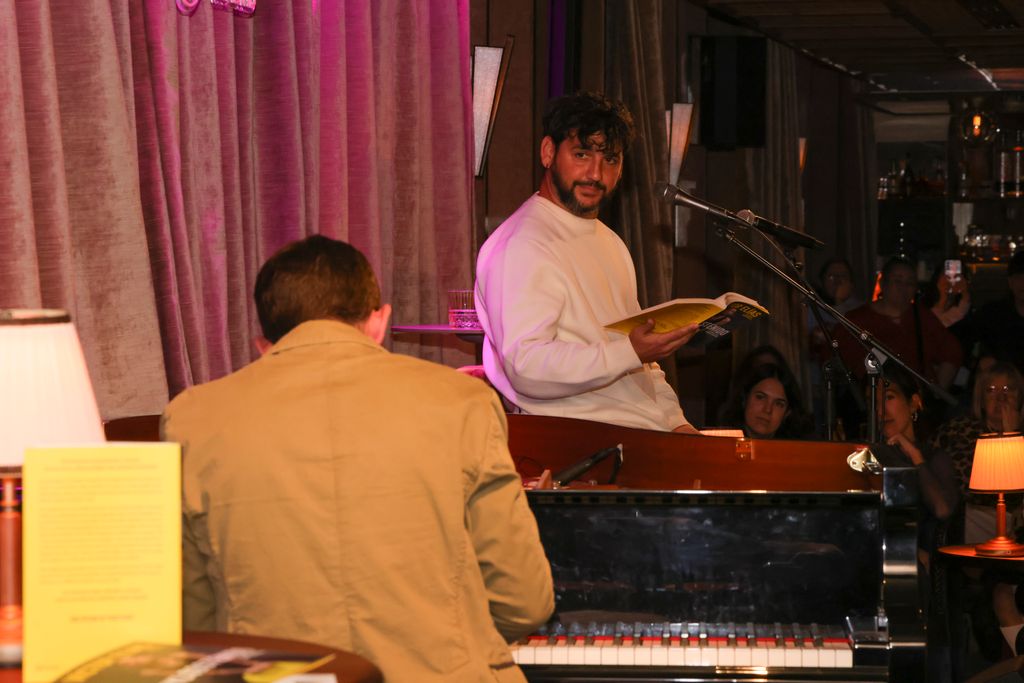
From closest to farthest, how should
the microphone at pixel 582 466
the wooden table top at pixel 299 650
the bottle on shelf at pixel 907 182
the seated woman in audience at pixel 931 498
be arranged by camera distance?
the wooden table top at pixel 299 650 → the microphone at pixel 582 466 → the seated woman in audience at pixel 931 498 → the bottle on shelf at pixel 907 182

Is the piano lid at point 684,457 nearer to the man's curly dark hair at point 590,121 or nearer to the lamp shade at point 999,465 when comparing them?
the man's curly dark hair at point 590,121

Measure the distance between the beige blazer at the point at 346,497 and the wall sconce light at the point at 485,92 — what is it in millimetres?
3153

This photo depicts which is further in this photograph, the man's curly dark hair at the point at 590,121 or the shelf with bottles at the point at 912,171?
the shelf with bottles at the point at 912,171

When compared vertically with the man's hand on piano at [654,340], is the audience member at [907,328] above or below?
below

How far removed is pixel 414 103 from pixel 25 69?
1774 millimetres

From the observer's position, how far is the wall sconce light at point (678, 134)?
756cm

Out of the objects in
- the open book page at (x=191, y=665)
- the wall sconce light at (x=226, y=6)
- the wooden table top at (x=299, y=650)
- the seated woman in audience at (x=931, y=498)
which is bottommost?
the seated woman in audience at (x=931, y=498)

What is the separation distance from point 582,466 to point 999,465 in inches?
106

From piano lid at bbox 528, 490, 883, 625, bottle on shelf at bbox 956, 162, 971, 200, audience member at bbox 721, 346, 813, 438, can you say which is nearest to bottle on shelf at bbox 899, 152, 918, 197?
bottle on shelf at bbox 956, 162, 971, 200

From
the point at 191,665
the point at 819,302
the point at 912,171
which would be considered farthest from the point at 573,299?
the point at 912,171

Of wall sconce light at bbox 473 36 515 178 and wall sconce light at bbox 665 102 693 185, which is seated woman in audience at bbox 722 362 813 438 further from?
wall sconce light at bbox 665 102 693 185

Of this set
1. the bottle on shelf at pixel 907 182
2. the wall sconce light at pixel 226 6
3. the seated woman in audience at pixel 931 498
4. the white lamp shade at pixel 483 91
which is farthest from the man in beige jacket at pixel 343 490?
the bottle on shelf at pixel 907 182

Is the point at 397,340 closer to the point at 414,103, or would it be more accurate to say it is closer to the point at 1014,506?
the point at 414,103

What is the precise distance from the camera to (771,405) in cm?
575
